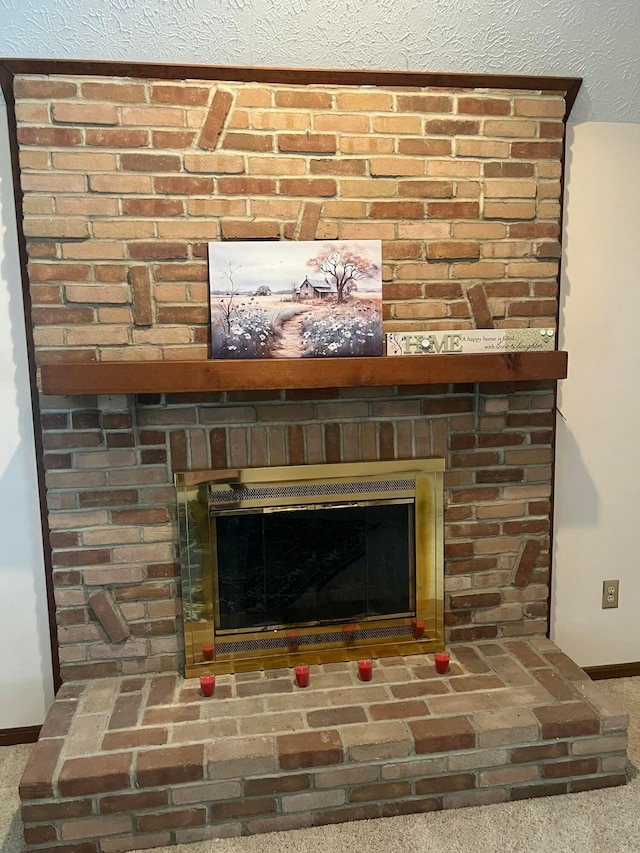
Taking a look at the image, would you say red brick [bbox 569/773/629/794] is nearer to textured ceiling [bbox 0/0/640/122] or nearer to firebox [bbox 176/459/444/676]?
Answer: firebox [bbox 176/459/444/676]

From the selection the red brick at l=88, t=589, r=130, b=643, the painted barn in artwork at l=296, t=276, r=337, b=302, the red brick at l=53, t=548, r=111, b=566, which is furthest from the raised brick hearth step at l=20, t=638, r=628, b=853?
the painted barn in artwork at l=296, t=276, r=337, b=302

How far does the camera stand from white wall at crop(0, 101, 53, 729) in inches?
83.7

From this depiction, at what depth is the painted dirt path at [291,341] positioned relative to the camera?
2148 millimetres

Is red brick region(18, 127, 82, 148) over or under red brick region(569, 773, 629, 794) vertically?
over

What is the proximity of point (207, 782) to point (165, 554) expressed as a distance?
0.71m

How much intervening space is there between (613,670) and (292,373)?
177 cm

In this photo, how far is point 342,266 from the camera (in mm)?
2174

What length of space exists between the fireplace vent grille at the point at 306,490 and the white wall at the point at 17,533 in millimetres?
625

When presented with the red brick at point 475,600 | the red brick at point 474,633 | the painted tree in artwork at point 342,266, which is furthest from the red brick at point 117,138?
the red brick at point 474,633

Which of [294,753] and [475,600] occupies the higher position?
[475,600]

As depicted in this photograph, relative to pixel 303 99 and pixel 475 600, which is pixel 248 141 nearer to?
pixel 303 99

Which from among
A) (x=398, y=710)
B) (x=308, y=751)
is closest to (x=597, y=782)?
(x=398, y=710)

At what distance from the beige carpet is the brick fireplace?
5.3 inches

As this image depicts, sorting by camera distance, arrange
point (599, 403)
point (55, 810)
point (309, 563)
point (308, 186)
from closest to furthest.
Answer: point (55, 810) < point (308, 186) < point (309, 563) < point (599, 403)
